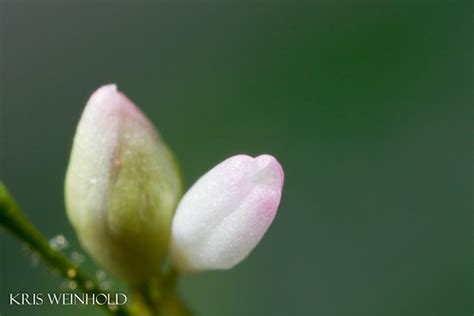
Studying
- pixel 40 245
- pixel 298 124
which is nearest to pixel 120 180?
pixel 40 245

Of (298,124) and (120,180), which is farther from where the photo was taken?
(298,124)

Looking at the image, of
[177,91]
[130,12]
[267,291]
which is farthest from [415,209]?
[130,12]

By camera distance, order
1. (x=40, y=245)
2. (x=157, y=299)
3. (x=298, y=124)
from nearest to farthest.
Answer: (x=40, y=245)
(x=157, y=299)
(x=298, y=124)

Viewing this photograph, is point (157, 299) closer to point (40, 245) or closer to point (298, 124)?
point (40, 245)

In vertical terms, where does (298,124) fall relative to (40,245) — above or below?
above

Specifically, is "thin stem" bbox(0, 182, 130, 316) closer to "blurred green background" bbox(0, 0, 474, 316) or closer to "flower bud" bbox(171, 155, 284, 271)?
"flower bud" bbox(171, 155, 284, 271)

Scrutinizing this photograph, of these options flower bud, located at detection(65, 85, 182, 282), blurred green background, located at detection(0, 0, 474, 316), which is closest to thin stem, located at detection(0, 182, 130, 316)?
flower bud, located at detection(65, 85, 182, 282)

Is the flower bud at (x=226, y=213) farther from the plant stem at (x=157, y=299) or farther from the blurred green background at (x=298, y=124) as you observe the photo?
the blurred green background at (x=298, y=124)

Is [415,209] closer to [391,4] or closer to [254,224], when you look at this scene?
[391,4]
